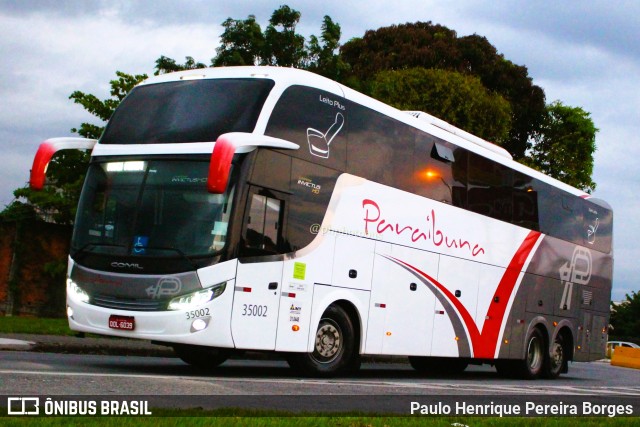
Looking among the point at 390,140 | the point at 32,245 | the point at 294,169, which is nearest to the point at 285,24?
the point at 32,245

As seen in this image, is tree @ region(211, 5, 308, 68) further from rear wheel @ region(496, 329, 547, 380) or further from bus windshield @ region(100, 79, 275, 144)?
bus windshield @ region(100, 79, 275, 144)

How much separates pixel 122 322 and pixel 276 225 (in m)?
2.49

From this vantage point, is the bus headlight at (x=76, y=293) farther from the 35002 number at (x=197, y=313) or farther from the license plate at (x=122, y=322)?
the 35002 number at (x=197, y=313)

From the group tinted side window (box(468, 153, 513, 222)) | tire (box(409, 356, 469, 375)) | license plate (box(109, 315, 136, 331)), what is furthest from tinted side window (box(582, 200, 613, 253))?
license plate (box(109, 315, 136, 331))

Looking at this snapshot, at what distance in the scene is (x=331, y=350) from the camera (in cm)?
1555

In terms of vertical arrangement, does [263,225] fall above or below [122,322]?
above

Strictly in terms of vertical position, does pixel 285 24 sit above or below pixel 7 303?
above

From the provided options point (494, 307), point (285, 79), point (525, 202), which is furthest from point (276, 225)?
point (525, 202)

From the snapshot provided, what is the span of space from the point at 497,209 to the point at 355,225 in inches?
216

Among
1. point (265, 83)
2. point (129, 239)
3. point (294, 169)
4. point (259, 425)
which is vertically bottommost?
point (259, 425)

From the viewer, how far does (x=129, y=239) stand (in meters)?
13.9

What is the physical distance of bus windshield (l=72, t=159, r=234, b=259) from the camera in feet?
44.6

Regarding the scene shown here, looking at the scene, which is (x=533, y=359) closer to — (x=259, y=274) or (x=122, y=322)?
(x=259, y=274)

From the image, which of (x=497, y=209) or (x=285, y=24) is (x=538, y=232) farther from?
(x=285, y=24)
